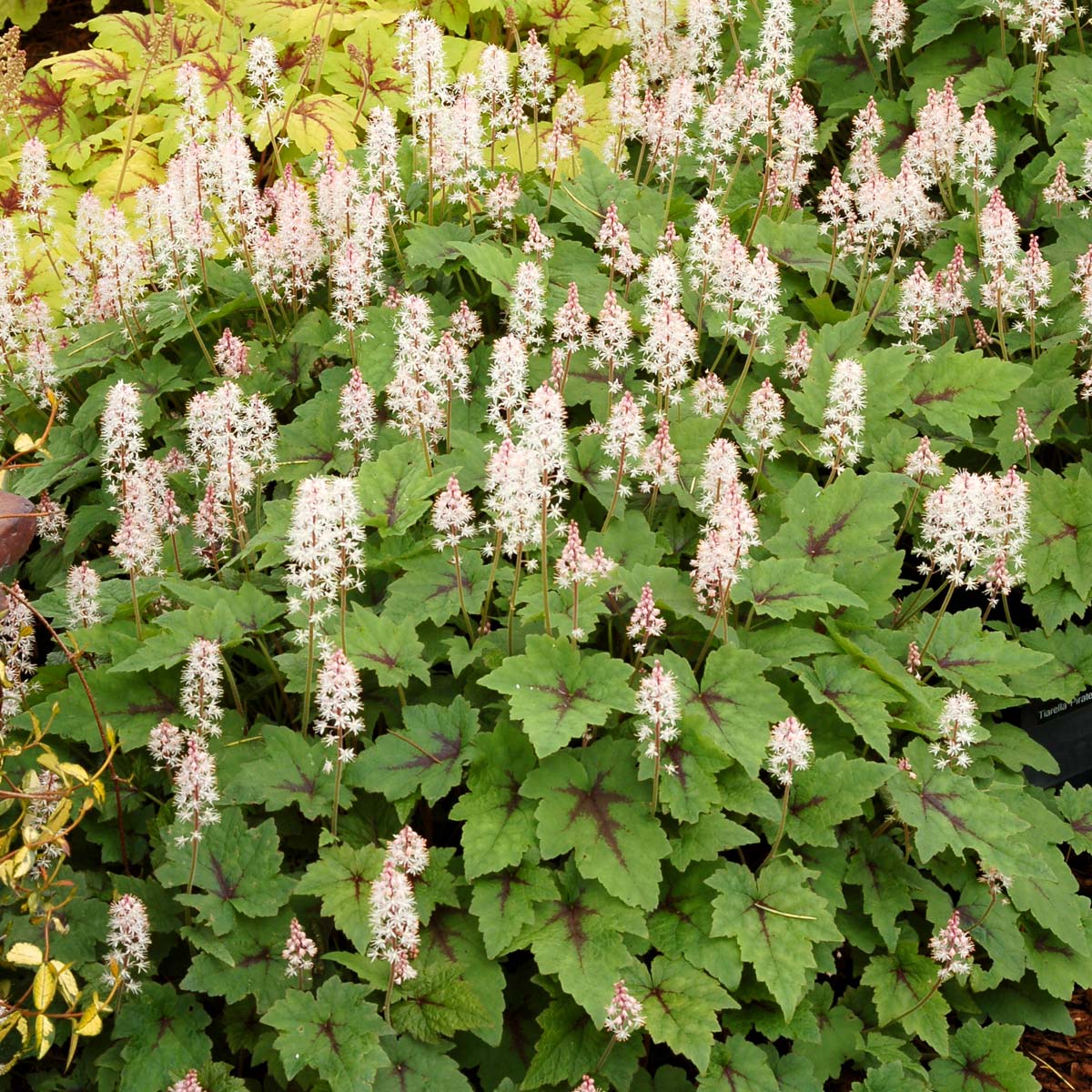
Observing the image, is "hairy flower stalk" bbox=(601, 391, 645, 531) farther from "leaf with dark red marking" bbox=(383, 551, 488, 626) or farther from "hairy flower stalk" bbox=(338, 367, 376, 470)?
"hairy flower stalk" bbox=(338, 367, 376, 470)

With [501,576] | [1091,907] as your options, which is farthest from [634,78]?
[1091,907]

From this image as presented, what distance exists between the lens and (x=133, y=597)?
3.48m

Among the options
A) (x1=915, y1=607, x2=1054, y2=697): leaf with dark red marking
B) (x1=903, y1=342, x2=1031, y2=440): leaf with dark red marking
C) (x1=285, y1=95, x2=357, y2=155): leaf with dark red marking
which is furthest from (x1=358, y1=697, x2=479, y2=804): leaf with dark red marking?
(x1=285, y1=95, x2=357, y2=155): leaf with dark red marking

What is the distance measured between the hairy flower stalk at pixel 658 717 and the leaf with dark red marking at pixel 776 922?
0.28 metres

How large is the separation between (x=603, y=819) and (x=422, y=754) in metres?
0.49

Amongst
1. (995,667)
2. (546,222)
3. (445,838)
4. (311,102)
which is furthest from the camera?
(311,102)

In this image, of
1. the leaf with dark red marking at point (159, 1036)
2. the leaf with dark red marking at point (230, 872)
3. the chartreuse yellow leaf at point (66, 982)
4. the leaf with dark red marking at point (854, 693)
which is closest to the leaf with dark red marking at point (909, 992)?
the leaf with dark red marking at point (854, 693)

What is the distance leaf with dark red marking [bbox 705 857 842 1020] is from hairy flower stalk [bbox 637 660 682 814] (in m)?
0.28

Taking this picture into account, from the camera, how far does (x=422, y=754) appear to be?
3.24m

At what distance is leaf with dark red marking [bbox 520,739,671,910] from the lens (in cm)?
302

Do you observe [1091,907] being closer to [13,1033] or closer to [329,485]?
[329,485]

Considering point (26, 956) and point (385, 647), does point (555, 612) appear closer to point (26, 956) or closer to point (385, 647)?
point (385, 647)

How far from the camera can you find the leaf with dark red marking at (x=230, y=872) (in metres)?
2.93

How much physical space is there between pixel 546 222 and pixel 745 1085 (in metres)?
3.24
